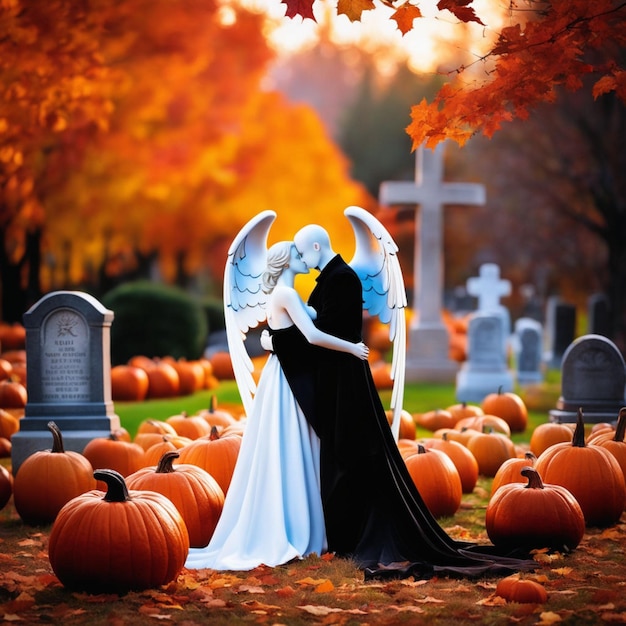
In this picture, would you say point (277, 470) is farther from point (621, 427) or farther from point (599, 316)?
point (599, 316)

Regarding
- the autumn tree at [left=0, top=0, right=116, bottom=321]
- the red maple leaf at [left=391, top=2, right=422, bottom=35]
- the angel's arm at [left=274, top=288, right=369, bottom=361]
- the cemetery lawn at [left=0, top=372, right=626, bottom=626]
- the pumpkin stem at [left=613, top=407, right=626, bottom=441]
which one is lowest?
the cemetery lawn at [left=0, top=372, right=626, bottom=626]

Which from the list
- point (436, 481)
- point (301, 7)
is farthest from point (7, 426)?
point (301, 7)

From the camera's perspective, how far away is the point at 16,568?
595 centimetres

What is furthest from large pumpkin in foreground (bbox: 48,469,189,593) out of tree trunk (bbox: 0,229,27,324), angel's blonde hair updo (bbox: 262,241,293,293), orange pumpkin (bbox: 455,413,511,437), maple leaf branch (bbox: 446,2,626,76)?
tree trunk (bbox: 0,229,27,324)

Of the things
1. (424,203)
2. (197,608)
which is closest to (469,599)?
(197,608)

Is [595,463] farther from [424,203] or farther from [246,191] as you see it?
[246,191]

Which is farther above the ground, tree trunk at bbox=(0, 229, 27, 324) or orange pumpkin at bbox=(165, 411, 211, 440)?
tree trunk at bbox=(0, 229, 27, 324)

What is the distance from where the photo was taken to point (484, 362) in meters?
15.0

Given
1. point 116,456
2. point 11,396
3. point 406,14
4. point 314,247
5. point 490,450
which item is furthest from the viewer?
point 11,396

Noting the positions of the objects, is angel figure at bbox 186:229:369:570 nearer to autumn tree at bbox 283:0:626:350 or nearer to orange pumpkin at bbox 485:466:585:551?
orange pumpkin at bbox 485:466:585:551

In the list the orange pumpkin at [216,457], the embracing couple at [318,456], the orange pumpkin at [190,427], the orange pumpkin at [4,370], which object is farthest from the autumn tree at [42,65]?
the embracing couple at [318,456]

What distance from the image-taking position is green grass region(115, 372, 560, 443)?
501 inches

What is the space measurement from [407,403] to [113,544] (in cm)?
931

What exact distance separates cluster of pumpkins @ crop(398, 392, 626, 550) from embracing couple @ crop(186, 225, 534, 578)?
0.30 meters
